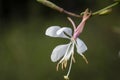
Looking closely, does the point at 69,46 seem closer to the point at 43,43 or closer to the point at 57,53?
the point at 57,53

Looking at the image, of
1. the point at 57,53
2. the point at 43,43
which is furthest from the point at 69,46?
the point at 43,43

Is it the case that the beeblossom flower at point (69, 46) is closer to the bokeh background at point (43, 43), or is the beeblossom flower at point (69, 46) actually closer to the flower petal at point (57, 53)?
the flower petal at point (57, 53)

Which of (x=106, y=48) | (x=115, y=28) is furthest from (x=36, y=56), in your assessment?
(x=115, y=28)

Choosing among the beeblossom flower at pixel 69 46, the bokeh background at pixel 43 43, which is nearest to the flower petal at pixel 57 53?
the beeblossom flower at pixel 69 46

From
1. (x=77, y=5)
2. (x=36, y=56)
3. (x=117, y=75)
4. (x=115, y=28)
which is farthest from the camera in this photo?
(x=77, y=5)

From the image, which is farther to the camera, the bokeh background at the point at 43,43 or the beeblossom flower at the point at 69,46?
the bokeh background at the point at 43,43

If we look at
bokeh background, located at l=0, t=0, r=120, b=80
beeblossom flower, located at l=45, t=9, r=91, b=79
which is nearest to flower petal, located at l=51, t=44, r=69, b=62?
beeblossom flower, located at l=45, t=9, r=91, b=79

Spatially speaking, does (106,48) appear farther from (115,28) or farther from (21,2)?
(115,28)

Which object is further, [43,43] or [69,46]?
[43,43]
